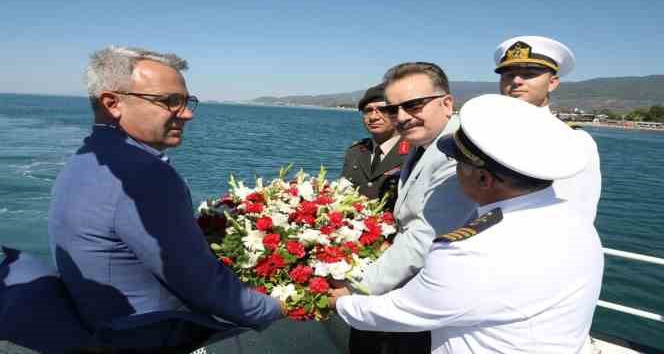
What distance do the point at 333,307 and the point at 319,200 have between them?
0.61 metres

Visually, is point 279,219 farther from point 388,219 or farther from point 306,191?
point 388,219

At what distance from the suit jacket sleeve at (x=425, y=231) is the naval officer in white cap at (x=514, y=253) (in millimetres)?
505

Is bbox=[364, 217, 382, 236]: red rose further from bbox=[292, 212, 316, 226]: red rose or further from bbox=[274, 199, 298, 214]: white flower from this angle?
bbox=[274, 199, 298, 214]: white flower

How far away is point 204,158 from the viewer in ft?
87.1

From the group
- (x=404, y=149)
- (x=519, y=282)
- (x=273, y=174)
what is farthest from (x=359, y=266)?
(x=273, y=174)

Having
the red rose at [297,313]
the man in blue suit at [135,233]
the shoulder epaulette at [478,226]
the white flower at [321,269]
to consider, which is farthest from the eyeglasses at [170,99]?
the shoulder epaulette at [478,226]

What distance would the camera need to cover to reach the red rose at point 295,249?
2.15 m

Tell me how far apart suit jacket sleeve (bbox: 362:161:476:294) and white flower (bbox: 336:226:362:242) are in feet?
0.55

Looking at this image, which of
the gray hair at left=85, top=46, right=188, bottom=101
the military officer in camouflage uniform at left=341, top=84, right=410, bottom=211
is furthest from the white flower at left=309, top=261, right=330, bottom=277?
the military officer in camouflage uniform at left=341, top=84, right=410, bottom=211

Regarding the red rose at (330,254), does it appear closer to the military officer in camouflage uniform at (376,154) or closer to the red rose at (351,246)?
the red rose at (351,246)

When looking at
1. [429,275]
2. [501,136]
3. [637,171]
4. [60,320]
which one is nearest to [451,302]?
[429,275]

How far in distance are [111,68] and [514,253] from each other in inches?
67.2

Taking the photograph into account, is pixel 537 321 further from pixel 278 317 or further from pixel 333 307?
pixel 278 317

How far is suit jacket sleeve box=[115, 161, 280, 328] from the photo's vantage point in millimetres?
1595
